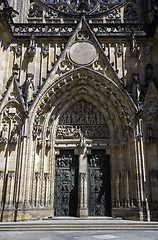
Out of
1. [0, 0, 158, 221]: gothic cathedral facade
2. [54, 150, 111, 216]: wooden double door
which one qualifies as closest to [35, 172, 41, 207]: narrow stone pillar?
[0, 0, 158, 221]: gothic cathedral facade

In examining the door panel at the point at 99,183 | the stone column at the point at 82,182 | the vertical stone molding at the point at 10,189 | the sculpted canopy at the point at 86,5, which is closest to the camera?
the vertical stone molding at the point at 10,189

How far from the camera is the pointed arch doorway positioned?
12055 mm

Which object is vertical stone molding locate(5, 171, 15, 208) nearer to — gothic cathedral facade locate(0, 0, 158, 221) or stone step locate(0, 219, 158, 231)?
gothic cathedral facade locate(0, 0, 158, 221)

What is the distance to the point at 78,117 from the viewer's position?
44.0 ft

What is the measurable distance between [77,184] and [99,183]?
1074mm

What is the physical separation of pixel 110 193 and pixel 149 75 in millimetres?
6084

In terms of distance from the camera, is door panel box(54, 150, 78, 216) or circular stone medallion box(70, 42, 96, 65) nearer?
door panel box(54, 150, 78, 216)

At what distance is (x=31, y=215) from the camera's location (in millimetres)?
10742

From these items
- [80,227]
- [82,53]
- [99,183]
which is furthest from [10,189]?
[82,53]

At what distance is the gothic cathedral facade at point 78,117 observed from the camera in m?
11.2

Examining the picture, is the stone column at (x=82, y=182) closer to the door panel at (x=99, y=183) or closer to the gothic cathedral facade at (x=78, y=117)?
the gothic cathedral facade at (x=78, y=117)

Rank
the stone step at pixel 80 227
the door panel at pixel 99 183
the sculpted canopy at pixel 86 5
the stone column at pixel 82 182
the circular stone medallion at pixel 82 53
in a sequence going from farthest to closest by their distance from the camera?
the sculpted canopy at pixel 86 5 < the circular stone medallion at pixel 82 53 < the door panel at pixel 99 183 < the stone column at pixel 82 182 < the stone step at pixel 80 227

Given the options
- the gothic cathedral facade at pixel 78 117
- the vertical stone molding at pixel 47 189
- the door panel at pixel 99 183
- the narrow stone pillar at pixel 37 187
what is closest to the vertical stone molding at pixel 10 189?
the gothic cathedral facade at pixel 78 117

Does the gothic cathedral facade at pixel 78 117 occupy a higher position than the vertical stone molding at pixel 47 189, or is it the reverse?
the gothic cathedral facade at pixel 78 117
